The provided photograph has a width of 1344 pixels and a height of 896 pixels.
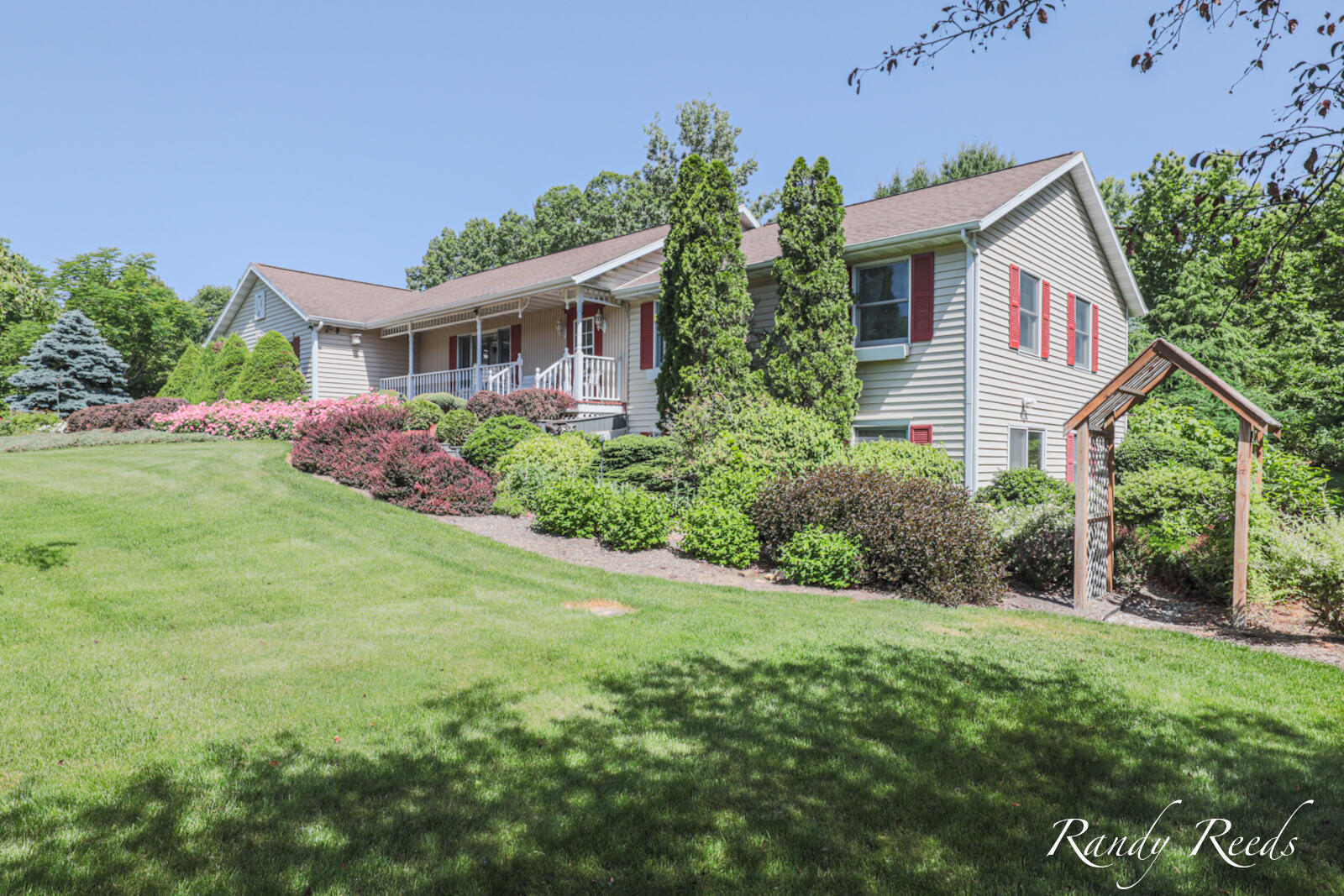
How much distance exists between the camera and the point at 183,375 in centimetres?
2591

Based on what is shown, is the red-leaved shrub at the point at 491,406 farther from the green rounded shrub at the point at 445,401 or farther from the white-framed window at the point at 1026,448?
the white-framed window at the point at 1026,448

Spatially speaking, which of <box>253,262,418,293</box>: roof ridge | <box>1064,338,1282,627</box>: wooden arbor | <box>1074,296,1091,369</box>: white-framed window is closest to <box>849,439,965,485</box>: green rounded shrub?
<box>1064,338,1282,627</box>: wooden arbor

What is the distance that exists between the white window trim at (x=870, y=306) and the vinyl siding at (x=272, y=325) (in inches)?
713

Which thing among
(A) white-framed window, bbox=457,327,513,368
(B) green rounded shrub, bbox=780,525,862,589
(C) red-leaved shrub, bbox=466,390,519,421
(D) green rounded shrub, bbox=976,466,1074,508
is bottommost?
(B) green rounded shrub, bbox=780,525,862,589

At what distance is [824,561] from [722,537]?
1.43 meters

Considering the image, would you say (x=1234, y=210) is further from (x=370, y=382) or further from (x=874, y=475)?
(x=370, y=382)

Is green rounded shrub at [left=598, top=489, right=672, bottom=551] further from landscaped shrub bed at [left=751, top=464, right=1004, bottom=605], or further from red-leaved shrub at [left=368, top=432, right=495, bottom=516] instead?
red-leaved shrub at [left=368, top=432, right=495, bottom=516]

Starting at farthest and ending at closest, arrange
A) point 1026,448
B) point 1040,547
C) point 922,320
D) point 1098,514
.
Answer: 1. point 1026,448
2. point 922,320
3. point 1040,547
4. point 1098,514

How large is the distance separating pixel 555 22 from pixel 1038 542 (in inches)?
337

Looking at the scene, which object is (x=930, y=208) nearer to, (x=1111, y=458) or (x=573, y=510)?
(x=1111, y=458)

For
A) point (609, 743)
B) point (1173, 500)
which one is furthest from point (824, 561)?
point (1173, 500)

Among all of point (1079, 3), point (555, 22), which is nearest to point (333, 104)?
point (555, 22)

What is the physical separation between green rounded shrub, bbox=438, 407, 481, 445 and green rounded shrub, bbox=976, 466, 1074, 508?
385 inches

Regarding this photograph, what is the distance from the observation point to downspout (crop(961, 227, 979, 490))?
12539 millimetres
